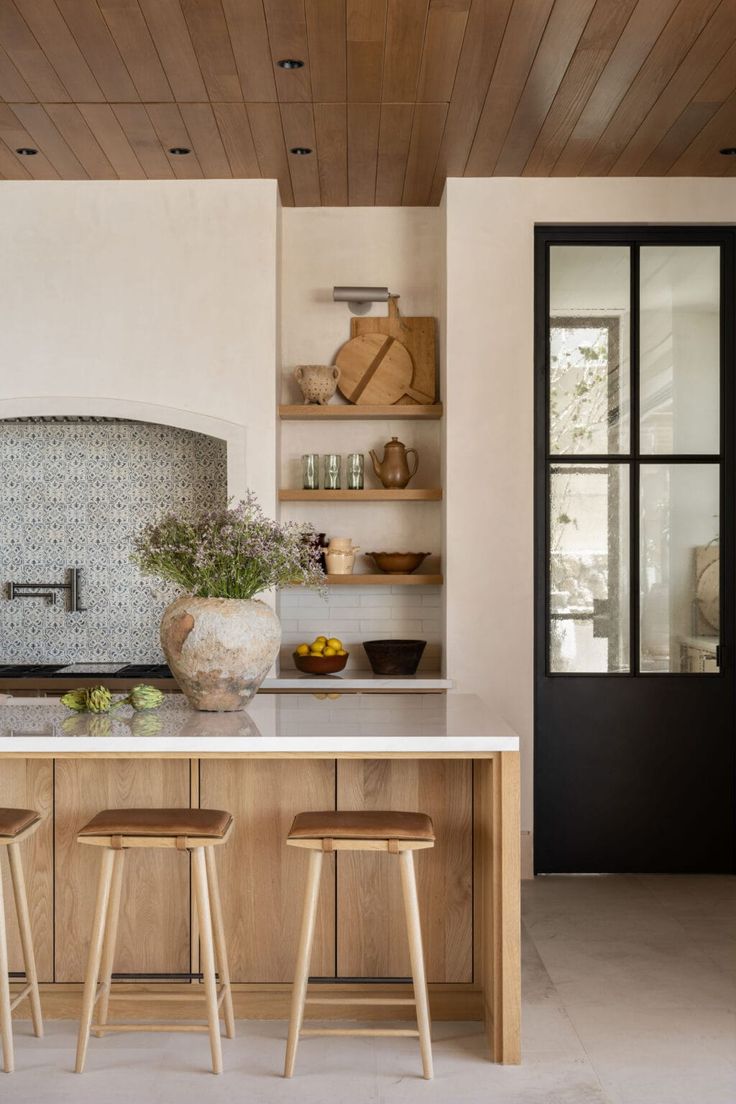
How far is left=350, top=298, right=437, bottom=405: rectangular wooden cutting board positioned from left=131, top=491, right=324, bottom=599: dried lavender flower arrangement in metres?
2.29

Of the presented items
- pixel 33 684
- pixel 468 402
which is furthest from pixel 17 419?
pixel 468 402

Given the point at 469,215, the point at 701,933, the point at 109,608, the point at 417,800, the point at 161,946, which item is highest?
the point at 469,215

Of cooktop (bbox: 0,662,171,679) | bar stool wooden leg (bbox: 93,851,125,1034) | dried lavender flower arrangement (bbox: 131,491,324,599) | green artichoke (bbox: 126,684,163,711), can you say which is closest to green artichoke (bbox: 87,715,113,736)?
green artichoke (bbox: 126,684,163,711)

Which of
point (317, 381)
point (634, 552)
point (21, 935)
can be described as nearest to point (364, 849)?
point (21, 935)

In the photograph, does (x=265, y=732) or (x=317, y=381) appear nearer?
(x=265, y=732)

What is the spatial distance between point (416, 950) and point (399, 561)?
8.53 feet

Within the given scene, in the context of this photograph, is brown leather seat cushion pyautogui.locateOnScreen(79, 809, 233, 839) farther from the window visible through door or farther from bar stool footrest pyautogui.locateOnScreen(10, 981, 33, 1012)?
the window visible through door

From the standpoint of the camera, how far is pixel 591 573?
5148 mm

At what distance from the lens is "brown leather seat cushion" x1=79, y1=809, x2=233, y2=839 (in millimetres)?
2883

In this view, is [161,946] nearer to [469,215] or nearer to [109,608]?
[109,608]

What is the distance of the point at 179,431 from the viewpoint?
5695mm

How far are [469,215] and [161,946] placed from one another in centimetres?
353

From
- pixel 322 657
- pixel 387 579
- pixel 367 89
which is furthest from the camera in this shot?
pixel 387 579

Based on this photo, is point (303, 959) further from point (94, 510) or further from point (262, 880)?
point (94, 510)
